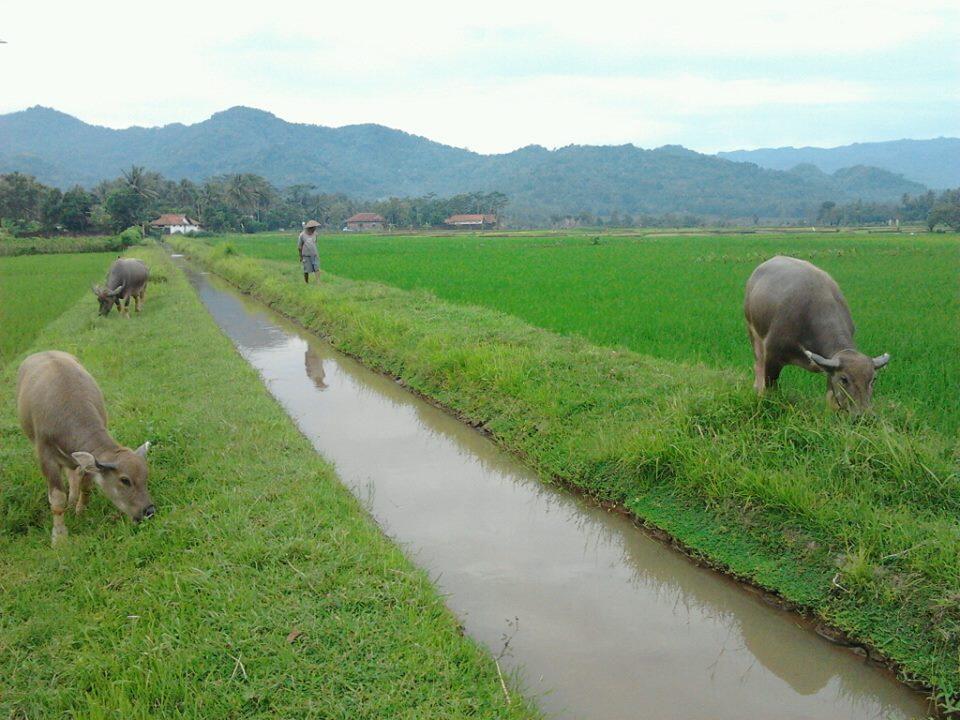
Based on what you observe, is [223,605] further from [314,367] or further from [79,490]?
[314,367]

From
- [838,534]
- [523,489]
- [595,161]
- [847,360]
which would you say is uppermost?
[595,161]

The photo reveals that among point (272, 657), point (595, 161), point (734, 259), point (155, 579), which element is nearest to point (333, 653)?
point (272, 657)

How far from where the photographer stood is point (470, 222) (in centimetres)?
8294

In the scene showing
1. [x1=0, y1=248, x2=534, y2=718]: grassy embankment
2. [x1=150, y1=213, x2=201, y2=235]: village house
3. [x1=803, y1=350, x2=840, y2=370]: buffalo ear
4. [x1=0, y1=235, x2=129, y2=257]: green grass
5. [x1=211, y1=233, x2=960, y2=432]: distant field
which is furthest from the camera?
[x1=150, y1=213, x2=201, y2=235]: village house

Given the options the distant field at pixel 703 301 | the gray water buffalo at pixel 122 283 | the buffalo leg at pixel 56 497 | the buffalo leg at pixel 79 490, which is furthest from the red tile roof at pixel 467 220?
the buffalo leg at pixel 56 497

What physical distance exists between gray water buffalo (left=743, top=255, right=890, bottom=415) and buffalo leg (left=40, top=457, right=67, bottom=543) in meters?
5.07

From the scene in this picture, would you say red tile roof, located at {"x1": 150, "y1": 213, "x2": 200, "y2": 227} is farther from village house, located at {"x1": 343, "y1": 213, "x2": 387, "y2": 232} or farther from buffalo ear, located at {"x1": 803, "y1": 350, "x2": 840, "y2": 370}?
buffalo ear, located at {"x1": 803, "y1": 350, "x2": 840, "y2": 370}

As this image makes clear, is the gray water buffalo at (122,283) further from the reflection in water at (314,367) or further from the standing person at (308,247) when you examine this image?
the reflection in water at (314,367)

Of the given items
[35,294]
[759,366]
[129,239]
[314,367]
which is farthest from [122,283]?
[129,239]

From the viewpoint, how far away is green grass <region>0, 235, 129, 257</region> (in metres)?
34.4

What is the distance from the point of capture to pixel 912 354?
7223mm

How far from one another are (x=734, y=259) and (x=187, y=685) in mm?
21616

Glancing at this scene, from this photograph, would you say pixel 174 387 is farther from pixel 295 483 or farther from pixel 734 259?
pixel 734 259

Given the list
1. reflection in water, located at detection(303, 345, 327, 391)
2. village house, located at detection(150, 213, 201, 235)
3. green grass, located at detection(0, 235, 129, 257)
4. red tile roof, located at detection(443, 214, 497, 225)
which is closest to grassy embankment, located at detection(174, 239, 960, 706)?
reflection in water, located at detection(303, 345, 327, 391)
